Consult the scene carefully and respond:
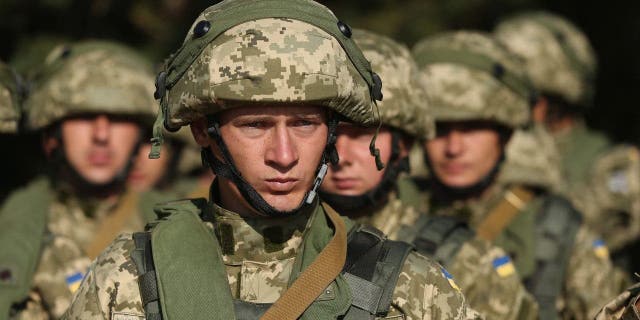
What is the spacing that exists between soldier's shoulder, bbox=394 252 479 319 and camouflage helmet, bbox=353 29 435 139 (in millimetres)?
1646

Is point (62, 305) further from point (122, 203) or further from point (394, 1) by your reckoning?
point (394, 1)

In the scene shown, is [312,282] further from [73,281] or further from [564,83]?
[564,83]

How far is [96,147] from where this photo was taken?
8.02 metres

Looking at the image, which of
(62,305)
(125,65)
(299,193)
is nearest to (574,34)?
(125,65)

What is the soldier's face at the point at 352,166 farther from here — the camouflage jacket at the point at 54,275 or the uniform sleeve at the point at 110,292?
the uniform sleeve at the point at 110,292

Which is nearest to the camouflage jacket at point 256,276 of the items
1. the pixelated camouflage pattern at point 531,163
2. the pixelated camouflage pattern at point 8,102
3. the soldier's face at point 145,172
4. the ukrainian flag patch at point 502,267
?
the ukrainian flag patch at point 502,267

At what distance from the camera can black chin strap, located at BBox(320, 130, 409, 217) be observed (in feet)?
20.4

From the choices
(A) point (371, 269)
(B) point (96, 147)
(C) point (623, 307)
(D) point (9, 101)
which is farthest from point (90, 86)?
(C) point (623, 307)

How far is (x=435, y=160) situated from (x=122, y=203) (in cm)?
211

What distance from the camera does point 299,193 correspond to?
4820 millimetres

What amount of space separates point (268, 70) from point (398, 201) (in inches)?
82.8

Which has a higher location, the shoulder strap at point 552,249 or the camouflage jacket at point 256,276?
the camouflage jacket at point 256,276

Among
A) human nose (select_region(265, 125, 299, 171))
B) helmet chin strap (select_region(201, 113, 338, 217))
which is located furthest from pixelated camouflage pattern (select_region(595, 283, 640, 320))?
human nose (select_region(265, 125, 299, 171))

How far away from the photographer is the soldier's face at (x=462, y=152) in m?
7.79
